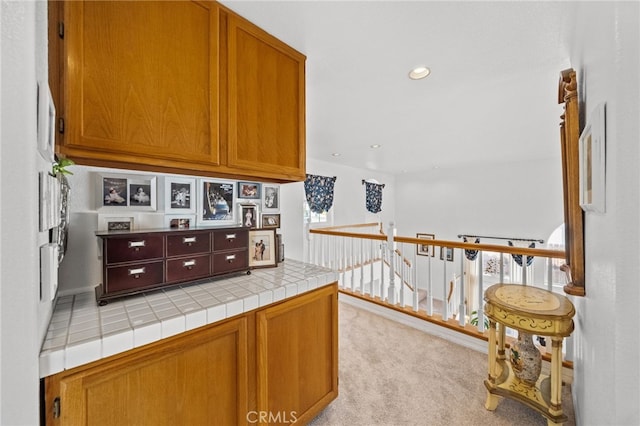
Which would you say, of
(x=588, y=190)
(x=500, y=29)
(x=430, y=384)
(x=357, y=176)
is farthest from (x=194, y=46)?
(x=357, y=176)

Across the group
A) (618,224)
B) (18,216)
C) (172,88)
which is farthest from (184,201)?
(618,224)

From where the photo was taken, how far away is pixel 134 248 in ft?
3.38

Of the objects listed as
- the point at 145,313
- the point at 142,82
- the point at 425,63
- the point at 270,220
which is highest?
the point at 425,63

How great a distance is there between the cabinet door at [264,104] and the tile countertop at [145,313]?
653mm

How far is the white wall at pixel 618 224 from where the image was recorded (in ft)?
1.70

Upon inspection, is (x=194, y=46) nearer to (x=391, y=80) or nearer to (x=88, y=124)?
(x=88, y=124)

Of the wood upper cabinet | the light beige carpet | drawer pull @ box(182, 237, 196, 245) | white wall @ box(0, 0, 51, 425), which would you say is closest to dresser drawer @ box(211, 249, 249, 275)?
drawer pull @ box(182, 237, 196, 245)

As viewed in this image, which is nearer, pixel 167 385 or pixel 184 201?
pixel 167 385

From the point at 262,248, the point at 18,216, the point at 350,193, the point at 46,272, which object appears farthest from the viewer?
the point at 350,193

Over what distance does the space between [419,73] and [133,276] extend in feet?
7.25

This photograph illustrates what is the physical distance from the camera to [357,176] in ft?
19.6

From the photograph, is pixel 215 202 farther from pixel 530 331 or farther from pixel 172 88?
pixel 530 331

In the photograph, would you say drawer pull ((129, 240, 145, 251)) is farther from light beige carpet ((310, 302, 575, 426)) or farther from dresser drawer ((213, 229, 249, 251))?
light beige carpet ((310, 302, 575, 426))

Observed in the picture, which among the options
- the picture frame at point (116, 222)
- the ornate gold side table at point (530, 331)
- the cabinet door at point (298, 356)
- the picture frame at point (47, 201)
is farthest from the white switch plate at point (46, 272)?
the ornate gold side table at point (530, 331)
